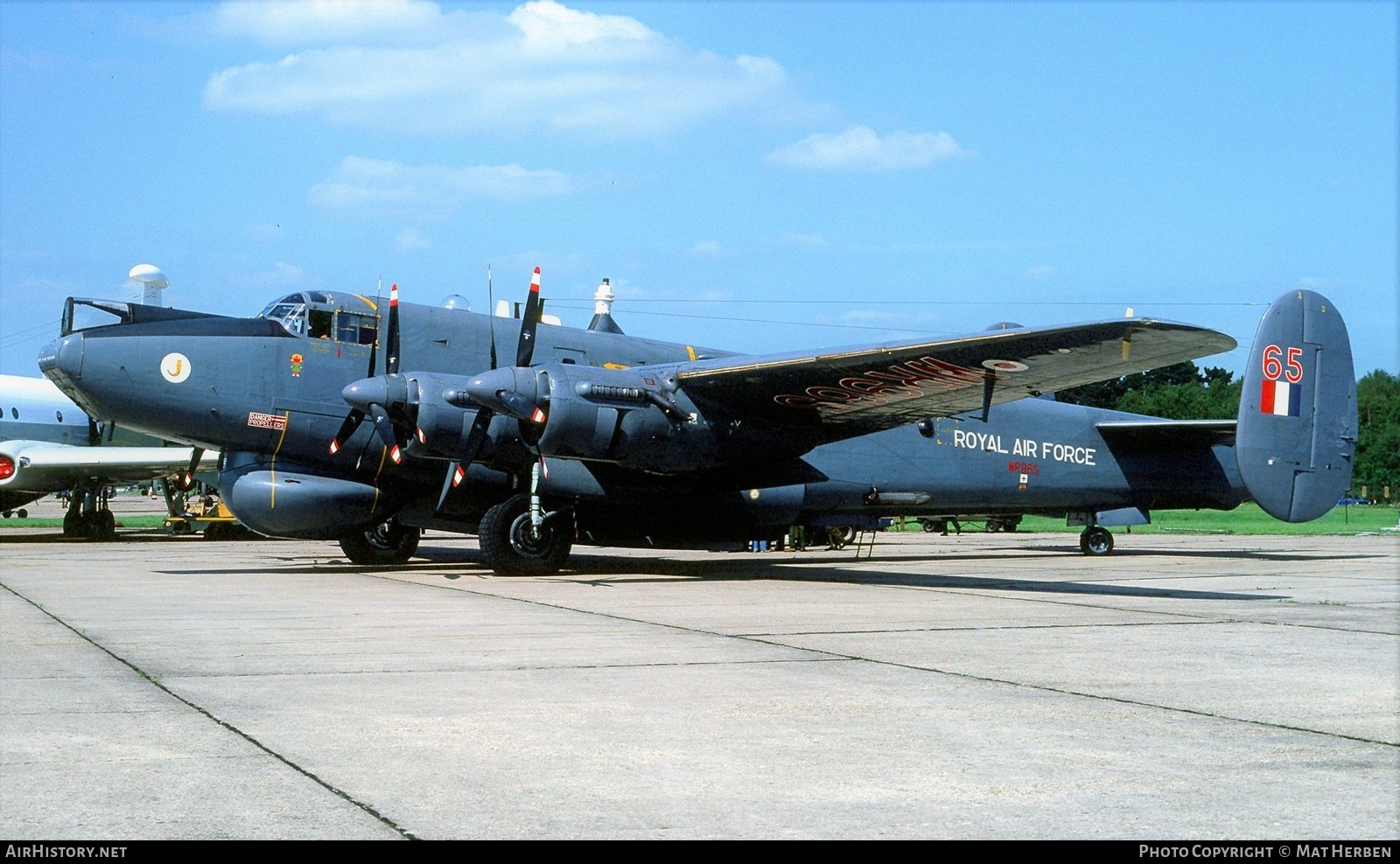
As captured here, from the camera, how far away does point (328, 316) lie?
58.0ft

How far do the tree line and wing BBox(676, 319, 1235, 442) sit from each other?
80980mm

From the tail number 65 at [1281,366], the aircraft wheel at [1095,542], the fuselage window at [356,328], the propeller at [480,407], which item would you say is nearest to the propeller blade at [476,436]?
the propeller at [480,407]

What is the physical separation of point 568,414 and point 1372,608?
913 centimetres

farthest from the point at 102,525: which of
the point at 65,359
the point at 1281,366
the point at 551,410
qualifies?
the point at 1281,366

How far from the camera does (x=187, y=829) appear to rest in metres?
4.11

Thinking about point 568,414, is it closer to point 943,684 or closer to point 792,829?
point 943,684

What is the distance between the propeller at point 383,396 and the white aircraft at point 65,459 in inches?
536

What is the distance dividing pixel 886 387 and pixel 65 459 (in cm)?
2226

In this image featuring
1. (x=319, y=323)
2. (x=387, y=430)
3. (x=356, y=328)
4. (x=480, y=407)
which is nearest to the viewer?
(x=480, y=407)

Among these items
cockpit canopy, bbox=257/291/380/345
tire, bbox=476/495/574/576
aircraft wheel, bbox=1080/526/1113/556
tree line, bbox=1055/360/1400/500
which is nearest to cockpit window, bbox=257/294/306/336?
cockpit canopy, bbox=257/291/380/345

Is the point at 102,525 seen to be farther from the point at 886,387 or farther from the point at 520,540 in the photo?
the point at 886,387

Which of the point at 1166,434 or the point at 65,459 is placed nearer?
the point at 1166,434

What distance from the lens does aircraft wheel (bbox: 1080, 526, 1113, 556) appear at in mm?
25391

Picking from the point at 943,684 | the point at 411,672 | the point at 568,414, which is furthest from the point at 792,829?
the point at 568,414
